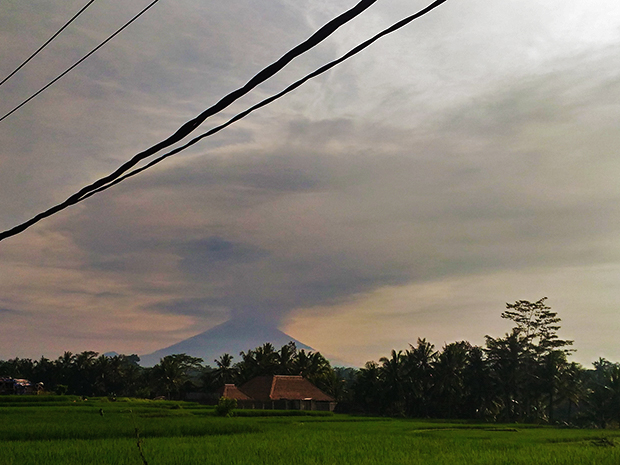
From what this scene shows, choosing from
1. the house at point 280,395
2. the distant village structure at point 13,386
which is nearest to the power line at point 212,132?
the house at point 280,395

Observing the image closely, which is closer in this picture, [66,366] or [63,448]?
[63,448]

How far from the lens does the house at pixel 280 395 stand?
48.6m

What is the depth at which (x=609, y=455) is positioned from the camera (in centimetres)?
1500

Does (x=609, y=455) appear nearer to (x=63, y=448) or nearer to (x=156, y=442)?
(x=156, y=442)

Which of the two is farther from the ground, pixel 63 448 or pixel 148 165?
pixel 148 165

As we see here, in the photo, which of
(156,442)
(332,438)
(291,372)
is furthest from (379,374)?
(156,442)

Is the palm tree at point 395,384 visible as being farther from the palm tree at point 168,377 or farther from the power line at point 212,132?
the power line at point 212,132

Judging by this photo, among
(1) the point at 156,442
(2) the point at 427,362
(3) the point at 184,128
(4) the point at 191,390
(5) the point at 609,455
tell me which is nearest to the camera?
(3) the point at 184,128

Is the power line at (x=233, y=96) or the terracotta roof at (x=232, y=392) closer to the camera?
the power line at (x=233, y=96)

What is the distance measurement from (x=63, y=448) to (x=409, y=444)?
34.8 ft

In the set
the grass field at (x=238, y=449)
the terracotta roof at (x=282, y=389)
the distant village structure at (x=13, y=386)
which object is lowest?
the grass field at (x=238, y=449)

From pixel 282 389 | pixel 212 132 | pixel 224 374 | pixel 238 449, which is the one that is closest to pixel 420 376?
pixel 282 389

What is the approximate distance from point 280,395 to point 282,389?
85 centimetres

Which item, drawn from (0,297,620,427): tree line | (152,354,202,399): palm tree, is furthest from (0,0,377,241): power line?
(152,354,202,399): palm tree
